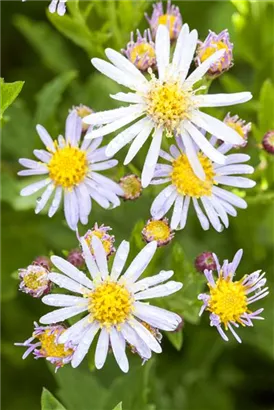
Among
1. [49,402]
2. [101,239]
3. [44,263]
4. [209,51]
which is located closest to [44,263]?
[44,263]

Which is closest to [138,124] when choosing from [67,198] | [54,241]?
[67,198]

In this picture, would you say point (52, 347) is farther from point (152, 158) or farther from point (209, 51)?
point (209, 51)

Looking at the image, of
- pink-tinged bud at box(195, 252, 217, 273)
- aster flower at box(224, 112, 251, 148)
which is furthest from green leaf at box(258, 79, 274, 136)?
pink-tinged bud at box(195, 252, 217, 273)

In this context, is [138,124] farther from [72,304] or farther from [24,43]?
[24,43]

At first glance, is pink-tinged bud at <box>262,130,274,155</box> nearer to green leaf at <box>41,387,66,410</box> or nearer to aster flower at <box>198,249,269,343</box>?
aster flower at <box>198,249,269,343</box>

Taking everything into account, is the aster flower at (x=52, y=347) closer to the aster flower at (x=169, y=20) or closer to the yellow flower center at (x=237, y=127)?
the yellow flower center at (x=237, y=127)

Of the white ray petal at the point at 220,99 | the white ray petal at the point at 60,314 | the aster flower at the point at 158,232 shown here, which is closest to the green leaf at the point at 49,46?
the white ray petal at the point at 220,99
